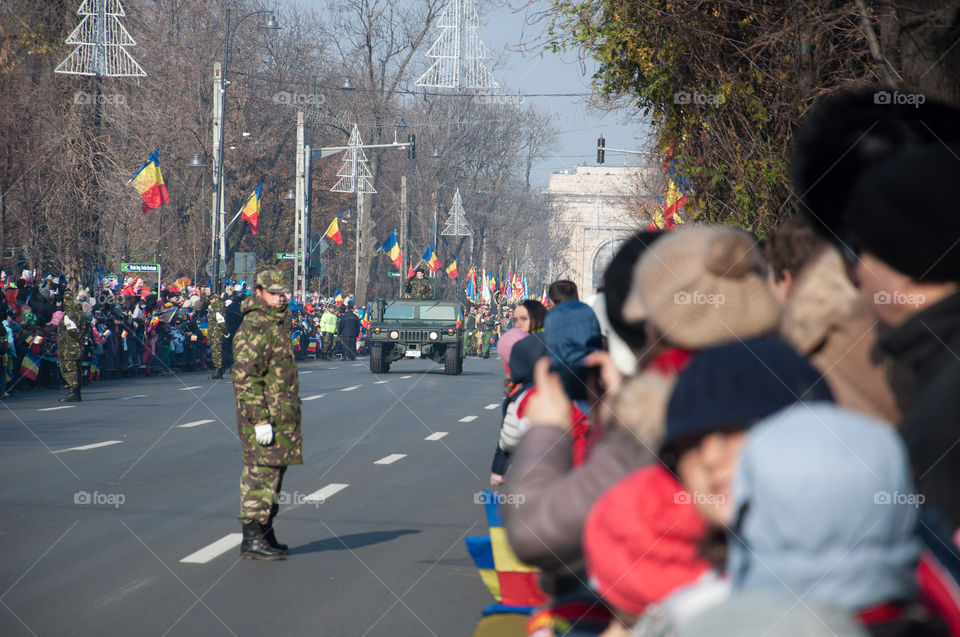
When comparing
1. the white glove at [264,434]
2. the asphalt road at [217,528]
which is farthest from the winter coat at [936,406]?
the white glove at [264,434]

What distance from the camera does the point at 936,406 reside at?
2.04m

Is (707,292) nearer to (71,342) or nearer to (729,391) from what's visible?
(729,391)

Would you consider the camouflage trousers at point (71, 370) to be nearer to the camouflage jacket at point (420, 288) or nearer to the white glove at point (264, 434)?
the white glove at point (264, 434)

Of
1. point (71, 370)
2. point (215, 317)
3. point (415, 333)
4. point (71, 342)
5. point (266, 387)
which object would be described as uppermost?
point (266, 387)

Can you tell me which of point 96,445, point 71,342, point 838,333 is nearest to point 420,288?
point 71,342

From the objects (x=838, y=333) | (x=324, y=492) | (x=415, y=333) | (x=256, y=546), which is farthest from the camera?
(x=415, y=333)

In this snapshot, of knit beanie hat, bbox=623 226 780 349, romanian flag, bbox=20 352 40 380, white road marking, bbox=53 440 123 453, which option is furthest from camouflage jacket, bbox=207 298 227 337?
knit beanie hat, bbox=623 226 780 349

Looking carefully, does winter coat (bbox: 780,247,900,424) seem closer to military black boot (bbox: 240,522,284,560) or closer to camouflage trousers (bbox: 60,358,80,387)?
military black boot (bbox: 240,522,284,560)

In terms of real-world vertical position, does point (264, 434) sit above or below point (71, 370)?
above

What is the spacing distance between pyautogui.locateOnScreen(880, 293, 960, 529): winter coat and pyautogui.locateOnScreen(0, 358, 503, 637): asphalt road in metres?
4.20

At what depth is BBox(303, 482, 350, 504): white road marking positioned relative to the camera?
10234mm

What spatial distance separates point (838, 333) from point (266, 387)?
18.3 ft

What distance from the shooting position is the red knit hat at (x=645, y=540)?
2.14 m

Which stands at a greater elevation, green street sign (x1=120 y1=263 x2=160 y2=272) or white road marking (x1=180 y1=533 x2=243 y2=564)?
green street sign (x1=120 y1=263 x2=160 y2=272)
